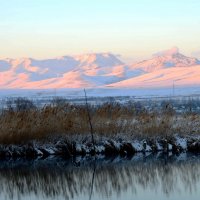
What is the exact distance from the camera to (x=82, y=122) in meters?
23.7

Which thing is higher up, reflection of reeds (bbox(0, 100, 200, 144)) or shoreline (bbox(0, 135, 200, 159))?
reflection of reeds (bbox(0, 100, 200, 144))

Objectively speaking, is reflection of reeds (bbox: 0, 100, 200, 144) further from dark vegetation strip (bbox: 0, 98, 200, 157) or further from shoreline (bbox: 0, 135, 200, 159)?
shoreline (bbox: 0, 135, 200, 159)

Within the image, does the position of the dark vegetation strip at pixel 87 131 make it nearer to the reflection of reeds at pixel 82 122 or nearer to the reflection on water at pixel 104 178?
the reflection of reeds at pixel 82 122

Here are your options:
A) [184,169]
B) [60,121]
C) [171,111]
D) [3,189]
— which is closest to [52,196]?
[3,189]

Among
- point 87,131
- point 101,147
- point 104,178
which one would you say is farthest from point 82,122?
point 104,178

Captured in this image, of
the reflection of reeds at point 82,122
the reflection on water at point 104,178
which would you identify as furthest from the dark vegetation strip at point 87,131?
the reflection on water at point 104,178

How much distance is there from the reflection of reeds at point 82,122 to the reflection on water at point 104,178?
1300 millimetres

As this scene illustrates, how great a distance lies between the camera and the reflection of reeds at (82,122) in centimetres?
2266

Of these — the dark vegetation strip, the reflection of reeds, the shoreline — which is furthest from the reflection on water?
the reflection of reeds

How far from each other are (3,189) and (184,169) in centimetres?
643

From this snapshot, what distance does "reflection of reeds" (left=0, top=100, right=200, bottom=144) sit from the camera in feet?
74.3

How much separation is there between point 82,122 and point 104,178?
5.01 metres

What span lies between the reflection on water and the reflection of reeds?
1.30m

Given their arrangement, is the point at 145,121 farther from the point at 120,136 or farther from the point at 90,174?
the point at 90,174
